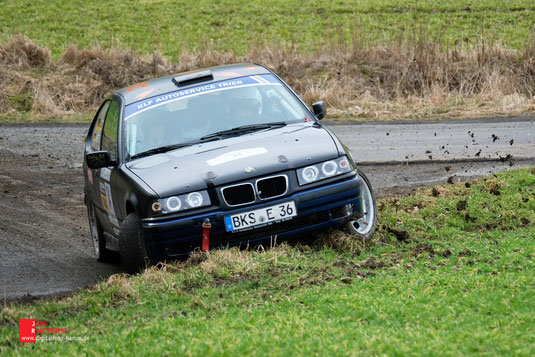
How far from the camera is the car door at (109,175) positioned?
29.3ft

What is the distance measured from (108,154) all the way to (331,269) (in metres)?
2.58

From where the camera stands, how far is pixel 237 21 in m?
36.5

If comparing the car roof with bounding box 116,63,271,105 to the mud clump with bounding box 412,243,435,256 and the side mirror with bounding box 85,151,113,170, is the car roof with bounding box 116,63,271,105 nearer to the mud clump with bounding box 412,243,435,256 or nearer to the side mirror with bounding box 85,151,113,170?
the side mirror with bounding box 85,151,113,170

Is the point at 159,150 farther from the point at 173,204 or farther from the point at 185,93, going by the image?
the point at 173,204

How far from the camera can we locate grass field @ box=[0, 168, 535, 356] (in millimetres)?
5375

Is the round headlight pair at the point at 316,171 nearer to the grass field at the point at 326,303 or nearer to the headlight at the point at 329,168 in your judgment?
the headlight at the point at 329,168

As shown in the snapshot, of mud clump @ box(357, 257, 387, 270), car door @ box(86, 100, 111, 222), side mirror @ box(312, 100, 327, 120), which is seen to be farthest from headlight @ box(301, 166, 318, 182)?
car door @ box(86, 100, 111, 222)

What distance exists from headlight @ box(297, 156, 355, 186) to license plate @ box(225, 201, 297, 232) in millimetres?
268

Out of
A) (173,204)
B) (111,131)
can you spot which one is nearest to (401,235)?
(173,204)

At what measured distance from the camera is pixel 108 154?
28.6ft

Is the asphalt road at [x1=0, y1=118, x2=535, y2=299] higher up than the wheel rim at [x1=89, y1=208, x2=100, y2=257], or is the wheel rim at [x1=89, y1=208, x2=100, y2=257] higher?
the wheel rim at [x1=89, y1=208, x2=100, y2=257]

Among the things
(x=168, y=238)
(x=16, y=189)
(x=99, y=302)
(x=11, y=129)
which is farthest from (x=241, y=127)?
(x=11, y=129)

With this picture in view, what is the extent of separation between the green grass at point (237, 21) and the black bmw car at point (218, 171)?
19.3m

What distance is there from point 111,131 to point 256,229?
8.23ft
